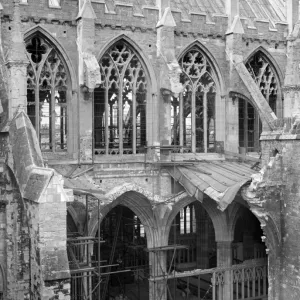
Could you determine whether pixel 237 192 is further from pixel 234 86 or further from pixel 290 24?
pixel 290 24

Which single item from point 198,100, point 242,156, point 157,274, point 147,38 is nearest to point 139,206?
point 157,274

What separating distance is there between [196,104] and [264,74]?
3.31 m

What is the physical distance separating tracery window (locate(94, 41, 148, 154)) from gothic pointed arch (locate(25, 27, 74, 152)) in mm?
1268

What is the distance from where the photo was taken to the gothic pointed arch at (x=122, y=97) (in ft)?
68.6

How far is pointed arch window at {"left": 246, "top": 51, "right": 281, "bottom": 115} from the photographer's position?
24.0 m

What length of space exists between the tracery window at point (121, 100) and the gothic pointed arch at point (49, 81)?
1268 millimetres

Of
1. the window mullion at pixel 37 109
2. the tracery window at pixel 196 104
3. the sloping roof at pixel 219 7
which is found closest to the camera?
the window mullion at pixel 37 109

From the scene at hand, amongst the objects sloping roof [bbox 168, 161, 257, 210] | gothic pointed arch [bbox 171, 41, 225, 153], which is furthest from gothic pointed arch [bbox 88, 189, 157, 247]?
gothic pointed arch [bbox 171, 41, 225, 153]

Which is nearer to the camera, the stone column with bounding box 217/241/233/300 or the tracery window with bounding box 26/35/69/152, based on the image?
the tracery window with bounding box 26/35/69/152

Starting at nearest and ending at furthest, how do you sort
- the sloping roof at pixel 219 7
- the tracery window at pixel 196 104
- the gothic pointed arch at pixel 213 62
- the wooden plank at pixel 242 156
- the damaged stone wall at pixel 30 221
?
1. the damaged stone wall at pixel 30 221
2. the wooden plank at pixel 242 156
3. the gothic pointed arch at pixel 213 62
4. the tracery window at pixel 196 104
5. the sloping roof at pixel 219 7

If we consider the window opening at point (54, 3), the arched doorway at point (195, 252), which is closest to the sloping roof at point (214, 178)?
the arched doorway at point (195, 252)

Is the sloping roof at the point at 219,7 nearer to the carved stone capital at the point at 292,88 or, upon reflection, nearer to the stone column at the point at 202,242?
the carved stone capital at the point at 292,88

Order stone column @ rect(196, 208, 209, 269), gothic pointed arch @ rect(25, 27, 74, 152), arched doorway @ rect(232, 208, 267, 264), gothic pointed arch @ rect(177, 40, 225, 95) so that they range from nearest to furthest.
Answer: gothic pointed arch @ rect(25, 27, 74, 152) → gothic pointed arch @ rect(177, 40, 225, 95) → arched doorway @ rect(232, 208, 267, 264) → stone column @ rect(196, 208, 209, 269)

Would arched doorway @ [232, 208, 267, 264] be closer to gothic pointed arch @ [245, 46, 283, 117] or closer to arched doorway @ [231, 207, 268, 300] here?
arched doorway @ [231, 207, 268, 300]
